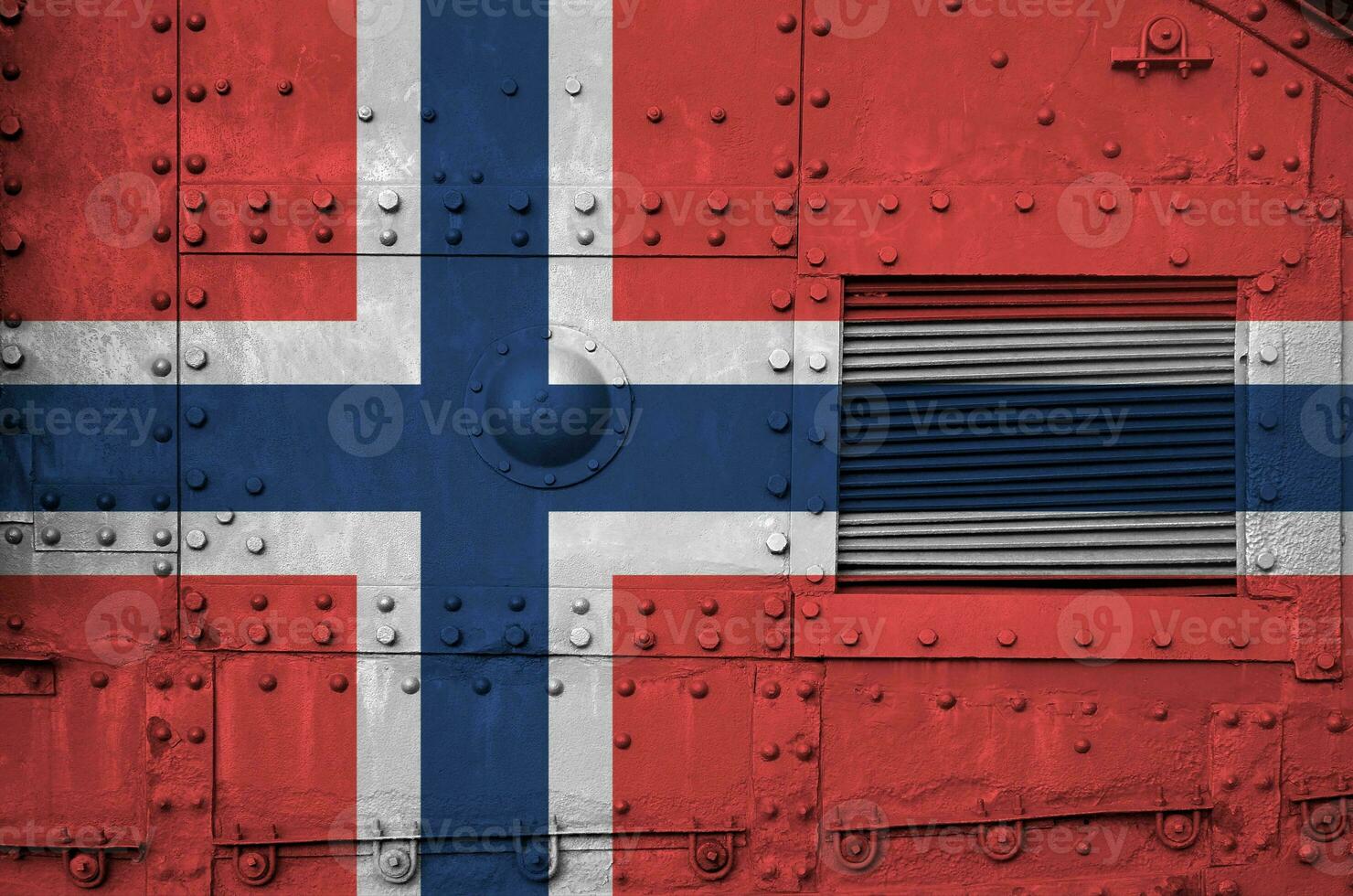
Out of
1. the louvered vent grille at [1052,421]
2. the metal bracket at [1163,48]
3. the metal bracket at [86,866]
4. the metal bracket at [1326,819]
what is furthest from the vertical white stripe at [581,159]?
the metal bracket at [1326,819]

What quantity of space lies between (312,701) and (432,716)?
29 centimetres

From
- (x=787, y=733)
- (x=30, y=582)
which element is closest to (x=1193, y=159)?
(x=787, y=733)

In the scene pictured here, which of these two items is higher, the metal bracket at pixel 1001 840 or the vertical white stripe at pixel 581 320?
the vertical white stripe at pixel 581 320

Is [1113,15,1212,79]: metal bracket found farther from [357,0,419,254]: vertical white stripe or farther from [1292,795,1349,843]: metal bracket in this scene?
[1292,795,1349,843]: metal bracket

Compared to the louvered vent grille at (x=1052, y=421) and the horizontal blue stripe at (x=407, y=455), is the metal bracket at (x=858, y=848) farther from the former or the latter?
the horizontal blue stripe at (x=407, y=455)

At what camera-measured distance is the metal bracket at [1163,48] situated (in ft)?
7.77

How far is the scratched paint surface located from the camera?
2412 mm

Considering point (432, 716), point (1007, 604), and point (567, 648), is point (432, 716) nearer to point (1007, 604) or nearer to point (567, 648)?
point (567, 648)

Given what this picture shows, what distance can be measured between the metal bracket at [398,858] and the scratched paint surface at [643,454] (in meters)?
0.02

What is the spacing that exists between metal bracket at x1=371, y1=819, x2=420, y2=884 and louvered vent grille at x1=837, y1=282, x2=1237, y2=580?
1.24 m

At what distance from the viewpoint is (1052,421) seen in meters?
2.46

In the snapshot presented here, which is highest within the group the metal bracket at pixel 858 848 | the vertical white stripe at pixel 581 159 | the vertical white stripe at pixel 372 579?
the vertical white stripe at pixel 581 159

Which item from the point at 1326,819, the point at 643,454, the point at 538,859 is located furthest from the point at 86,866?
the point at 1326,819

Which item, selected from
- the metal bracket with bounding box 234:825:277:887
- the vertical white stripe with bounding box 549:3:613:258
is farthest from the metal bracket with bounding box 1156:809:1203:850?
the metal bracket with bounding box 234:825:277:887
